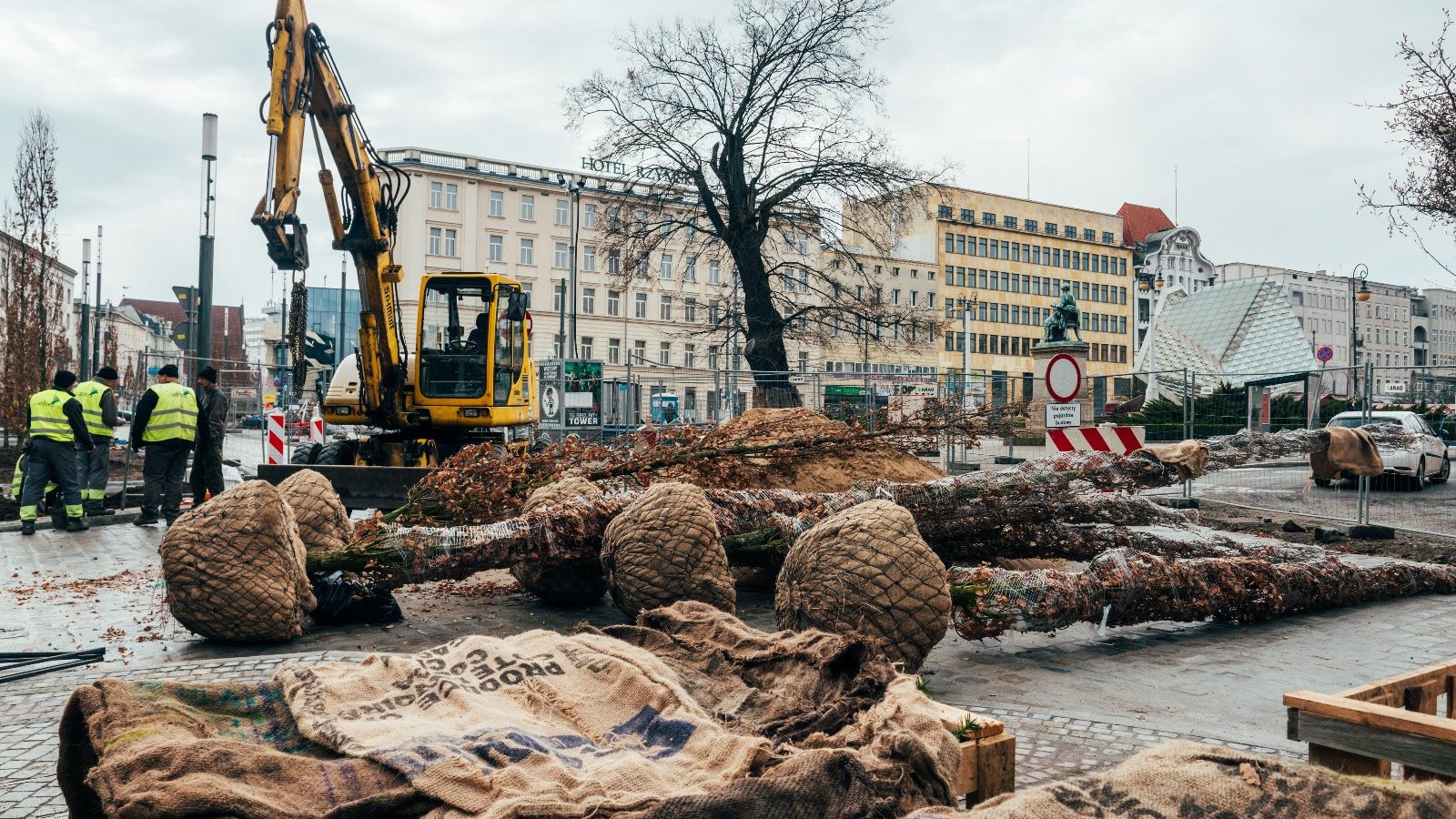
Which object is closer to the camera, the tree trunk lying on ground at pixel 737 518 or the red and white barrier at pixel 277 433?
the tree trunk lying on ground at pixel 737 518

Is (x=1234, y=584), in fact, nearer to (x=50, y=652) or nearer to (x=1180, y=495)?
(x=50, y=652)

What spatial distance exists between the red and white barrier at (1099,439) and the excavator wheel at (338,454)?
951 centimetres

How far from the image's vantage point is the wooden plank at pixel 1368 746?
7.48 ft

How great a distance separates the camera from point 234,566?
20.1ft

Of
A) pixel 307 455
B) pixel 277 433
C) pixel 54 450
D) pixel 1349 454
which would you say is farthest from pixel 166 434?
pixel 1349 454

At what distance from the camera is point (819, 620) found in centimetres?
Result: 504

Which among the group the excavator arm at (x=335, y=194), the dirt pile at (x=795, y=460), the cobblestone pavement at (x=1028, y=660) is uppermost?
the excavator arm at (x=335, y=194)

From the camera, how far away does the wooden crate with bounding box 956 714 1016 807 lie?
8.97ft

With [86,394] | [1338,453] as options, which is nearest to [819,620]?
[1338,453]

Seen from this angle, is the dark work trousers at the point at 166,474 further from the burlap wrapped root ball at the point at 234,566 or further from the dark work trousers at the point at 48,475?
the burlap wrapped root ball at the point at 234,566

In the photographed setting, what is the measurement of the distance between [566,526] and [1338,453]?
6.27 m

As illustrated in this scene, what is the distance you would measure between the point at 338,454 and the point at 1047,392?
30.5 ft

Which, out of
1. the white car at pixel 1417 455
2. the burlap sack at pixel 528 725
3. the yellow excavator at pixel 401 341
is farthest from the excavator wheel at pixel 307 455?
the white car at pixel 1417 455

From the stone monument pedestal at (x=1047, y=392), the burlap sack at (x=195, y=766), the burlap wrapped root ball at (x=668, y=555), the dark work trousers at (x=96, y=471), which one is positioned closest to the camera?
the burlap sack at (x=195, y=766)
